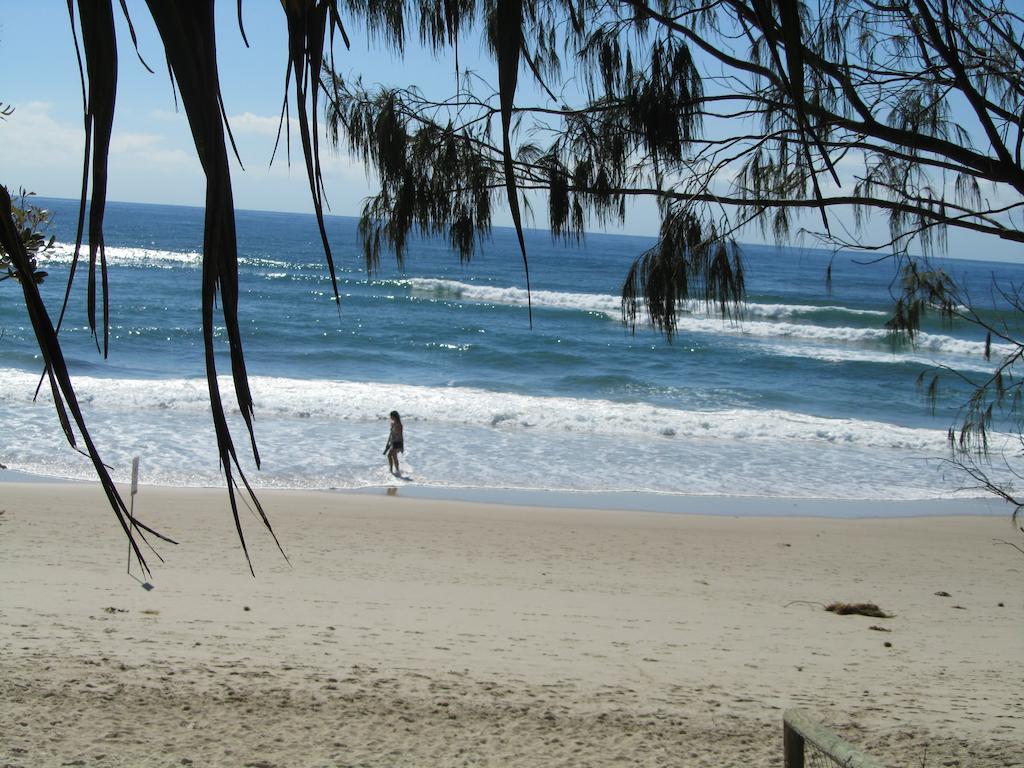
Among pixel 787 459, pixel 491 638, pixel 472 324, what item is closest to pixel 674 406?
pixel 787 459

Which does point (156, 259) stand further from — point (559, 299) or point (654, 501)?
point (654, 501)

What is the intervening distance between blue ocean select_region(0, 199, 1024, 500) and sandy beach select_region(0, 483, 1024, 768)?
1593 millimetres

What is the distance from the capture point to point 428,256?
178ft

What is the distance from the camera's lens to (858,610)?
724cm

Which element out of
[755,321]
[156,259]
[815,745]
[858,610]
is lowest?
[858,610]

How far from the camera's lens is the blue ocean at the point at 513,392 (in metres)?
13.4

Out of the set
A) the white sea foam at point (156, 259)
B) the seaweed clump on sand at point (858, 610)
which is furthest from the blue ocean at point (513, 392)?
the white sea foam at point (156, 259)

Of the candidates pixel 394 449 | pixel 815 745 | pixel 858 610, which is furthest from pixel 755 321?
pixel 815 745

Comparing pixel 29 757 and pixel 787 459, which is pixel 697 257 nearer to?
pixel 29 757

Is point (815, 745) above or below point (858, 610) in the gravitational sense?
above

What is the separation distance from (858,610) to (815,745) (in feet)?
17.3

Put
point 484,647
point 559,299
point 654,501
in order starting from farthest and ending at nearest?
point 559,299
point 654,501
point 484,647

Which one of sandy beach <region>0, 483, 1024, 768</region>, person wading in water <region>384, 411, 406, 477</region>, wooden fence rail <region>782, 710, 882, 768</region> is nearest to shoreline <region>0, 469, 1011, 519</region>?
person wading in water <region>384, 411, 406, 477</region>

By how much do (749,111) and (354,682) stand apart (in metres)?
3.20
